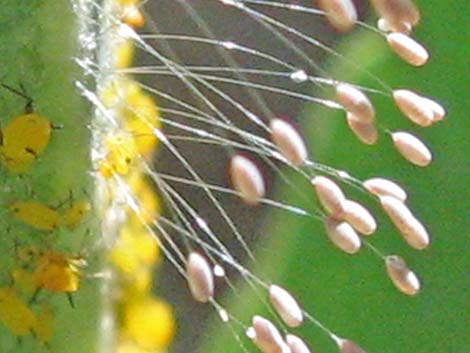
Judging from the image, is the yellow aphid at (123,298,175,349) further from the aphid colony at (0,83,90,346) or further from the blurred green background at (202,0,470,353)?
the blurred green background at (202,0,470,353)

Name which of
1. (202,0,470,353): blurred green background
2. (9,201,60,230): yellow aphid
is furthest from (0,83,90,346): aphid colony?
(202,0,470,353): blurred green background

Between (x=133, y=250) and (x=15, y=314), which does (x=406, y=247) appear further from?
(x=15, y=314)

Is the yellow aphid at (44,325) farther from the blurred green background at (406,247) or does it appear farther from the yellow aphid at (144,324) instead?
the blurred green background at (406,247)

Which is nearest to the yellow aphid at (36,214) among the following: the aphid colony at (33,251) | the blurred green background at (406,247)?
the aphid colony at (33,251)

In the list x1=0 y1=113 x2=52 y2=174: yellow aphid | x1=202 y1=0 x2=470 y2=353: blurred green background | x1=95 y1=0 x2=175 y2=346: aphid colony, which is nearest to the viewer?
x1=0 y1=113 x2=52 y2=174: yellow aphid

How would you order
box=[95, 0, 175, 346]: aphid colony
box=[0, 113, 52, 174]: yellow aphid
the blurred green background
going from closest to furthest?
box=[0, 113, 52, 174]: yellow aphid, box=[95, 0, 175, 346]: aphid colony, the blurred green background

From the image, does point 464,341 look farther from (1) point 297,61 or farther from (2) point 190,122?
(1) point 297,61
